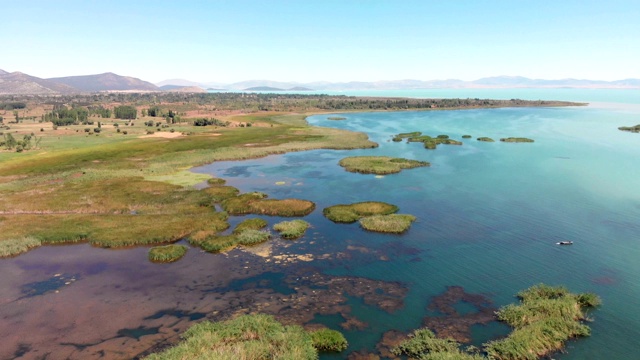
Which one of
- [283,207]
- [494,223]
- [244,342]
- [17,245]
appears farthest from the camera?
[283,207]

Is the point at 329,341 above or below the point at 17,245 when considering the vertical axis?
below

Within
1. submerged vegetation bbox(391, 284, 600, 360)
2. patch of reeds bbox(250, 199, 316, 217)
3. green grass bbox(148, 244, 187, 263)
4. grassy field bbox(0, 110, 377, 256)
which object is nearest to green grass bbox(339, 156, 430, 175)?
grassy field bbox(0, 110, 377, 256)

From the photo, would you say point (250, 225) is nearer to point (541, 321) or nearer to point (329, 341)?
point (329, 341)

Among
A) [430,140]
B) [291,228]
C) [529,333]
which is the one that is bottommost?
[529,333]

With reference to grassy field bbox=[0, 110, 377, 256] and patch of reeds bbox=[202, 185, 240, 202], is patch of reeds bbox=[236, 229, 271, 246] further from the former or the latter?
patch of reeds bbox=[202, 185, 240, 202]

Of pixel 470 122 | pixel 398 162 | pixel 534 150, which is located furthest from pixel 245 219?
pixel 470 122

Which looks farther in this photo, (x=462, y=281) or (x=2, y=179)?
(x=2, y=179)

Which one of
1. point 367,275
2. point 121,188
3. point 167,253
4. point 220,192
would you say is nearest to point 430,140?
point 220,192

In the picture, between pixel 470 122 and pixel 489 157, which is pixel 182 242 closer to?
pixel 489 157
